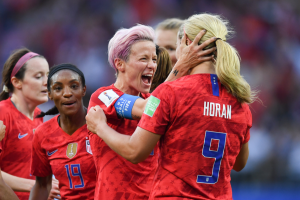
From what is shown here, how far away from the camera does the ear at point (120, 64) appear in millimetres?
3092

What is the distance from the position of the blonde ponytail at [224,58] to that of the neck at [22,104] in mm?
2585

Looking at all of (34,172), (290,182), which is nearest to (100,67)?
(290,182)

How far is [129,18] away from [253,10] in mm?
3505

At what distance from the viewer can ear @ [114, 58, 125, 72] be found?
3.09m

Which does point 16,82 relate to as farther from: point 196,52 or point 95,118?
point 196,52

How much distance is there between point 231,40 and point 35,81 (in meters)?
7.11

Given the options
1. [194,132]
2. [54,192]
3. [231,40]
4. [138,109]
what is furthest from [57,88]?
[231,40]

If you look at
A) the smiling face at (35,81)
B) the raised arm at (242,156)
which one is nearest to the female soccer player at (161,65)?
the raised arm at (242,156)

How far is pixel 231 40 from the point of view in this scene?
411 inches

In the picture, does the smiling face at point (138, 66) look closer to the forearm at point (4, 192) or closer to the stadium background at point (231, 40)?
the forearm at point (4, 192)

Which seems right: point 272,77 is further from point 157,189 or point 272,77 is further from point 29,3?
point 157,189

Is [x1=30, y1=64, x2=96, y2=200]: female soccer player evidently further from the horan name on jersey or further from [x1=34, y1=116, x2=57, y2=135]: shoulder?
the horan name on jersey

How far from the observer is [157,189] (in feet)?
7.95

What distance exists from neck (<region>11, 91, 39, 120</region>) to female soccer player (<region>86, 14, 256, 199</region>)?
2301 mm
